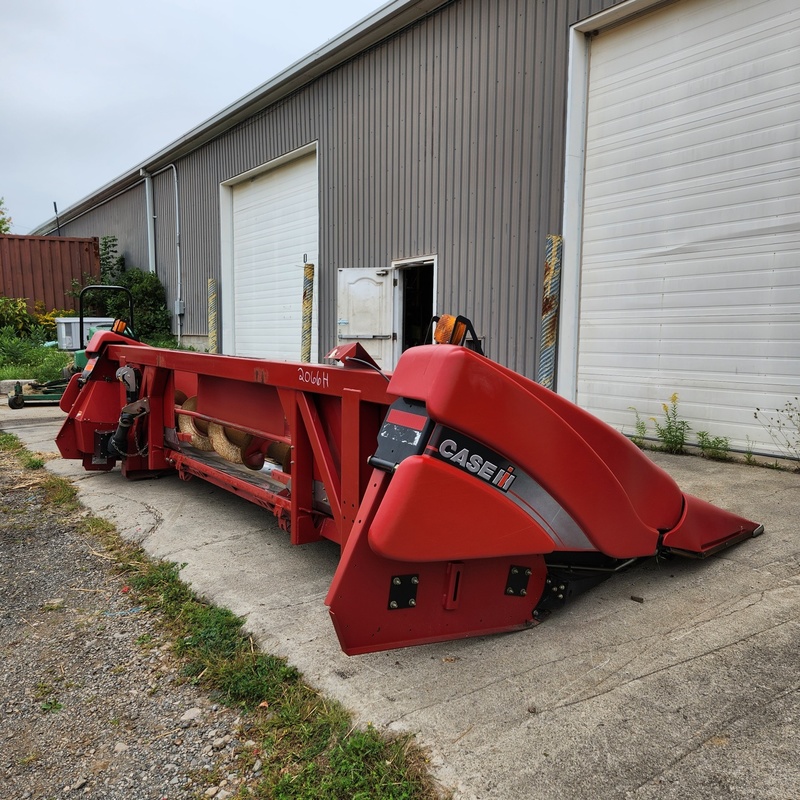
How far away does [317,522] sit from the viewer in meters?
3.08

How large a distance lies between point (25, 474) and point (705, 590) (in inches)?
212

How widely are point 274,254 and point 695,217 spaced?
27.8 feet

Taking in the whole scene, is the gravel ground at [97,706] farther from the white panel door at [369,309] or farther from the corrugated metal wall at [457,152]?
the white panel door at [369,309]

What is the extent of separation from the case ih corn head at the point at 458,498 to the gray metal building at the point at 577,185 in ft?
10.0

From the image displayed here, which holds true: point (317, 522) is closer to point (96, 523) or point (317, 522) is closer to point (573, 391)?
point (96, 523)

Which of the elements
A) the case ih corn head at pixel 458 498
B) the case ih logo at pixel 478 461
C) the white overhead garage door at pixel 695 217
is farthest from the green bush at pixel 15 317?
the case ih logo at pixel 478 461

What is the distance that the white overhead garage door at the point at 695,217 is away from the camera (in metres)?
5.08

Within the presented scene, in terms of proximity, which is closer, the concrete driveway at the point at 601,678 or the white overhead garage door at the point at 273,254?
the concrete driveway at the point at 601,678

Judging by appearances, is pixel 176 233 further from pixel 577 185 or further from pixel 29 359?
pixel 577 185

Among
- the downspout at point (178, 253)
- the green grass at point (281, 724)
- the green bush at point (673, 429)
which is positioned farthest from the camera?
the downspout at point (178, 253)

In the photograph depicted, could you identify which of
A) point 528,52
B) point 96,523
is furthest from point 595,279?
point 96,523

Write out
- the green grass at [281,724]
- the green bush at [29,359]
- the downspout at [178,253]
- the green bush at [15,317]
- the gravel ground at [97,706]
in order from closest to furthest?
1. the green grass at [281,724]
2. the gravel ground at [97,706]
3. the green bush at [29,359]
4. the downspout at [178,253]
5. the green bush at [15,317]

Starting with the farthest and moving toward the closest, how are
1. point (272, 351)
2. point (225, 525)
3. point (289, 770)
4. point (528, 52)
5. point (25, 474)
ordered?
point (272, 351)
point (528, 52)
point (25, 474)
point (225, 525)
point (289, 770)

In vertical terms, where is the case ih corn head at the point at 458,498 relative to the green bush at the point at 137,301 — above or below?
below
